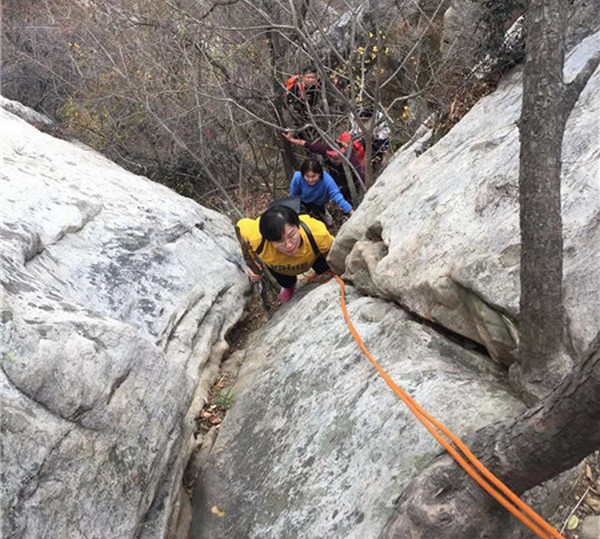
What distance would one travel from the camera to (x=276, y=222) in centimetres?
452

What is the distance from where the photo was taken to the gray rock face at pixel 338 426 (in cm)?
286

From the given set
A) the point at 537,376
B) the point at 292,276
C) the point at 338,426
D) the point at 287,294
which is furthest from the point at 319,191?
the point at 537,376

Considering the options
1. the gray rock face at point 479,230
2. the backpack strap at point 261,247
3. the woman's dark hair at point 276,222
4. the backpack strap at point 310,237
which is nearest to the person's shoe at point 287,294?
the backpack strap at point 310,237

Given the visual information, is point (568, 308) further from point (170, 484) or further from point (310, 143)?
point (310, 143)

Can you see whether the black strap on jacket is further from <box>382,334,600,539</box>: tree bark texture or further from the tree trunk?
<box>382,334,600,539</box>: tree bark texture

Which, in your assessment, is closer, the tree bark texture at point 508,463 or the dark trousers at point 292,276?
the tree bark texture at point 508,463

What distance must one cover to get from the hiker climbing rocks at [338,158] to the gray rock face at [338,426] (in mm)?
3410

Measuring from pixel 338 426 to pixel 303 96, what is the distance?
5.26 metres

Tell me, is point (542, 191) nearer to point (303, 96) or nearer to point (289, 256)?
point (289, 256)

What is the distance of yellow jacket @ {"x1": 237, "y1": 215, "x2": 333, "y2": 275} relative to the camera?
5188 mm

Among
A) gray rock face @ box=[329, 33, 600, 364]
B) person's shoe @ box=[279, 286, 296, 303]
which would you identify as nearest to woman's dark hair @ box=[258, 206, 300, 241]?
gray rock face @ box=[329, 33, 600, 364]

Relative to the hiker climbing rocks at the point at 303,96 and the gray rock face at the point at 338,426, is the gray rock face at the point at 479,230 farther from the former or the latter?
the hiker climbing rocks at the point at 303,96

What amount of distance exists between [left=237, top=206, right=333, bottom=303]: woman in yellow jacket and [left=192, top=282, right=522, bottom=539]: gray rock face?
901mm

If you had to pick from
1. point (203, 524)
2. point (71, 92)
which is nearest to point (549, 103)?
point (203, 524)
